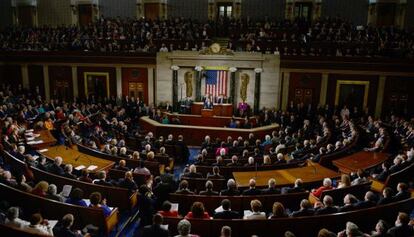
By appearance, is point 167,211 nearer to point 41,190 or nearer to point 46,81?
point 41,190

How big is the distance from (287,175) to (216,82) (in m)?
10.8

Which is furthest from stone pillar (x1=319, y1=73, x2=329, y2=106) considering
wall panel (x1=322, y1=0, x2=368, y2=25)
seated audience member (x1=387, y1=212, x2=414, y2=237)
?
seated audience member (x1=387, y1=212, x2=414, y2=237)

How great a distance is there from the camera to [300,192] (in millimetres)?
7203

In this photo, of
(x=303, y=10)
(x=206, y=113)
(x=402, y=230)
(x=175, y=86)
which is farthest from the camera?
(x=303, y=10)

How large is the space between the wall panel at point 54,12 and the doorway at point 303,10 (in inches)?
627

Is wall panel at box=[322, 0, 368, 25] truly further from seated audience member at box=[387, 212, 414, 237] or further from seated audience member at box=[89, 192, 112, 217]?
seated audience member at box=[89, 192, 112, 217]

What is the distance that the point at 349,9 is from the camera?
22.9 metres

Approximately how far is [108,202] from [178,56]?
1248 centimetres

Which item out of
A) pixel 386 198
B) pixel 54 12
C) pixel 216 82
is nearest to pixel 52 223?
pixel 386 198

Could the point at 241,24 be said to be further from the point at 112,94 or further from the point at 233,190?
the point at 233,190

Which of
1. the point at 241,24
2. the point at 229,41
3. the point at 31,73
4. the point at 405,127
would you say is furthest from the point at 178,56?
the point at 405,127

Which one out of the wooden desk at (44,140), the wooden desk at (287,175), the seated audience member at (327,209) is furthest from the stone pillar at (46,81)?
the seated audience member at (327,209)

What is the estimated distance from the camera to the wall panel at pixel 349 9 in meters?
22.8

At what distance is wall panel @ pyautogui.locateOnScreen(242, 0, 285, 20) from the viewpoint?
23.7m
